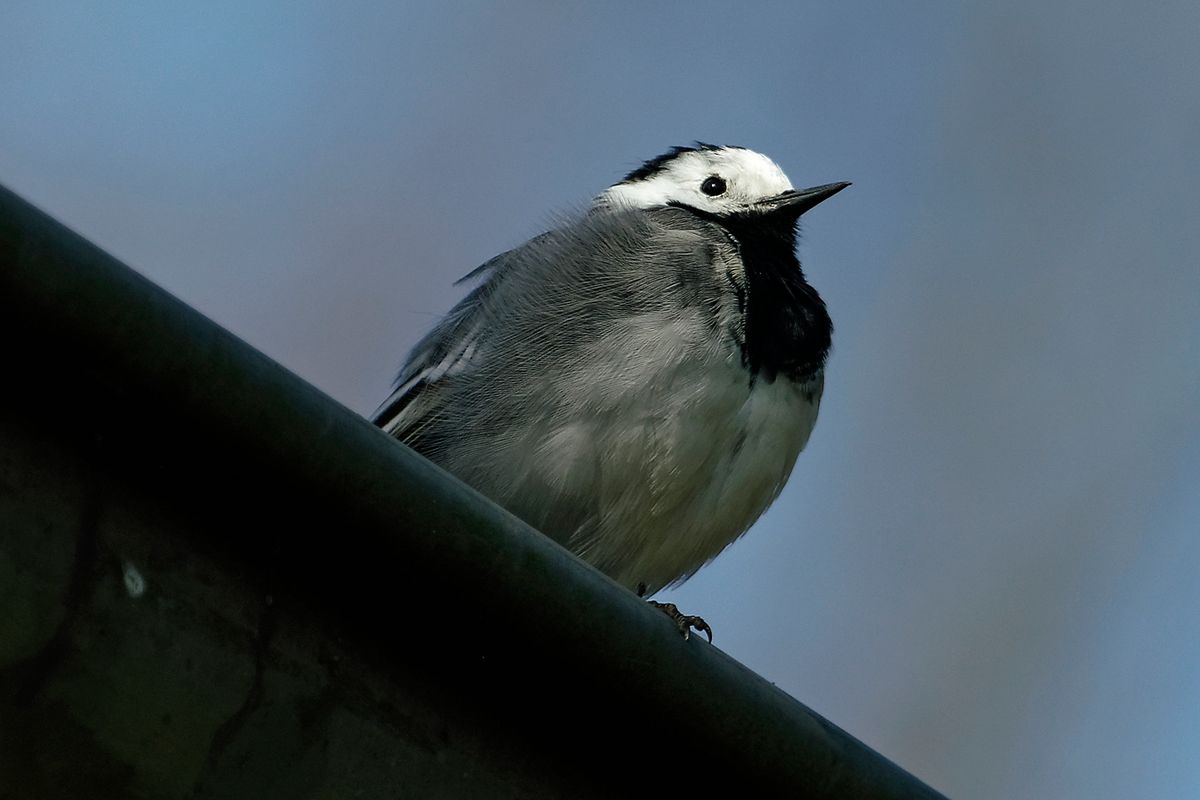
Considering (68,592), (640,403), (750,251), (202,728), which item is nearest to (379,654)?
(202,728)

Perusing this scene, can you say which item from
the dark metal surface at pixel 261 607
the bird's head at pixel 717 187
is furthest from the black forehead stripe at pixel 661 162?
the dark metal surface at pixel 261 607

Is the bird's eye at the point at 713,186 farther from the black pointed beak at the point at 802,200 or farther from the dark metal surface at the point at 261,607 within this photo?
the dark metal surface at the point at 261,607

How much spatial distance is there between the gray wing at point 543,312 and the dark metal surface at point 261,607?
1.94 metres

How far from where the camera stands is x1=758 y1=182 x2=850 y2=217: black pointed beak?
209 inches

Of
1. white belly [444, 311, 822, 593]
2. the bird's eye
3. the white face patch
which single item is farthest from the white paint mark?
the bird's eye

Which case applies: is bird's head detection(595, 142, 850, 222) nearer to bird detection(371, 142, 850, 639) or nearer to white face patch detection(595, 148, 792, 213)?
white face patch detection(595, 148, 792, 213)

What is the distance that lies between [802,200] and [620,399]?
1581mm

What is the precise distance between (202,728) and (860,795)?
102 cm

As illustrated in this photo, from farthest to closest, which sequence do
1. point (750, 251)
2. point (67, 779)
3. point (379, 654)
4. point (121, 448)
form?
point (750, 251), point (379, 654), point (121, 448), point (67, 779)

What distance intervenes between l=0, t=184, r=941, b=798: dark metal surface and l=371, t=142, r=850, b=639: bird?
147 cm

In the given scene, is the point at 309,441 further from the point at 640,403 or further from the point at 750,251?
the point at 750,251

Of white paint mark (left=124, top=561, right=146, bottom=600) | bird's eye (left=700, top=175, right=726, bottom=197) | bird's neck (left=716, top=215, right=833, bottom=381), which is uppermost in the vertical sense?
bird's eye (left=700, top=175, right=726, bottom=197)

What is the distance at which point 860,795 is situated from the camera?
7.96 ft

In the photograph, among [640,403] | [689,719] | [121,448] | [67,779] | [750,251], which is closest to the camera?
[67,779]
